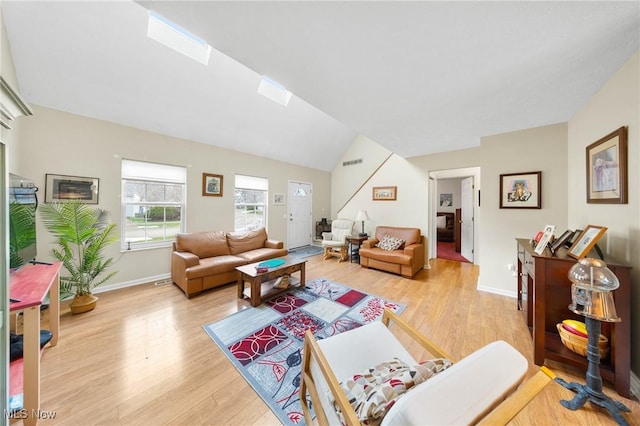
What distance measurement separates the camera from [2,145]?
81 centimetres

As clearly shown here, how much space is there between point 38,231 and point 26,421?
2.50 metres

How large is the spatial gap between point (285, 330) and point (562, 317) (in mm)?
2464

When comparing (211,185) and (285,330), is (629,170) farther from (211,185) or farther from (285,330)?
(211,185)

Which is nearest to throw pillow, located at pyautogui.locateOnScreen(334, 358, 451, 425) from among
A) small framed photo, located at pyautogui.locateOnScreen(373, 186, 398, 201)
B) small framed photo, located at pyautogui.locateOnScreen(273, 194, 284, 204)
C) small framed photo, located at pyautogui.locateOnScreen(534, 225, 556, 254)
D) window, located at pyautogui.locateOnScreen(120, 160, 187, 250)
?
small framed photo, located at pyautogui.locateOnScreen(534, 225, 556, 254)

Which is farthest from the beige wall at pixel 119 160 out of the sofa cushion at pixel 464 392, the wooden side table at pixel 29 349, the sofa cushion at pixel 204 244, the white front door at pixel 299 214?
the sofa cushion at pixel 464 392

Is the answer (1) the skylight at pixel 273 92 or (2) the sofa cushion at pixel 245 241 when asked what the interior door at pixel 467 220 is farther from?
(2) the sofa cushion at pixel 245 241

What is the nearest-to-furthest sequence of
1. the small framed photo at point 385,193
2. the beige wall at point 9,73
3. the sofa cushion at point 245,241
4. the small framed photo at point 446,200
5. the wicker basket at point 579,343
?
the wicker basket at point 579,343 → the beige wall at point 9,73 → the sofa cushion at point 245,241 → the small framed photo at point 385,193 → the small framed photo at point 446,200

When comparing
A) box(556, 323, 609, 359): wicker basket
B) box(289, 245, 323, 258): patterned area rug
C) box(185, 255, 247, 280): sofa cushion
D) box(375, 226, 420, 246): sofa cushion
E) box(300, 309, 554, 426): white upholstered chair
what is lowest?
box(289, 245, 323, 258): patterned area rug

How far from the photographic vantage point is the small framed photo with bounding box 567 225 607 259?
149 cm

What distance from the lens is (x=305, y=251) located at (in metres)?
5.64

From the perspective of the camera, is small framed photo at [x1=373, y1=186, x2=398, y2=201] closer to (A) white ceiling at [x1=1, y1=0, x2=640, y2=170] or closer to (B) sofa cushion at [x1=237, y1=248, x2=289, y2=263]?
(A) white ceiling at [x1=1, y1=0, x2=640, y2=170]

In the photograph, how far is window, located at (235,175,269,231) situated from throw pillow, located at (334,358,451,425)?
4258mm

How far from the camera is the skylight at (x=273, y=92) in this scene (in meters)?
3.70

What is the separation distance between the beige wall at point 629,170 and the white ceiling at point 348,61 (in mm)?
121
